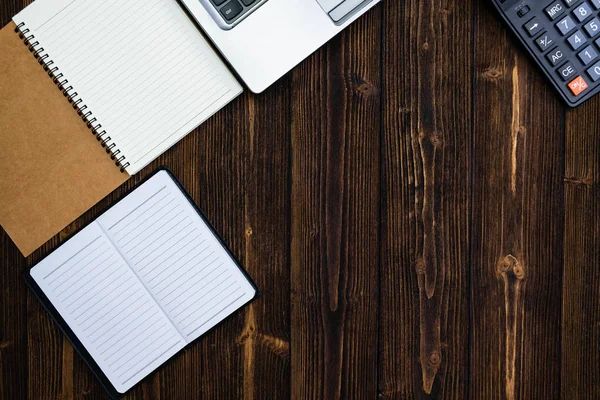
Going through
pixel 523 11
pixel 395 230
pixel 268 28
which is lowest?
pixel 395 230

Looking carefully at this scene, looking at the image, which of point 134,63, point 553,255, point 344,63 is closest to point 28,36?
point 134,63

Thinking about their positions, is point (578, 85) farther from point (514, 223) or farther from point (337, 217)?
point (337, 217)

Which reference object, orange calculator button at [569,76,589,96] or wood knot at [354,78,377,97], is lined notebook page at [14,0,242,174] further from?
orange calculator button at [569,76,589,96]

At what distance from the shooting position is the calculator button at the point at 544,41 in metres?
0.54

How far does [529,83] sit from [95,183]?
0.44 meters

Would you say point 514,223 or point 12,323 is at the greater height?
point 12,323

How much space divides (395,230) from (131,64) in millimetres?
304

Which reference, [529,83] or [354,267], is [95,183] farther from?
[529,83]

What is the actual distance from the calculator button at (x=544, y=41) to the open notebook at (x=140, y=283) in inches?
14.1

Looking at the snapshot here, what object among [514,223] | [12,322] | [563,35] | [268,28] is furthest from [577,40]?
[12,322]

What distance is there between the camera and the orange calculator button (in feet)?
1.78

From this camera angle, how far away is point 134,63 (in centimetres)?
55

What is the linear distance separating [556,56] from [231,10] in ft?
1.00

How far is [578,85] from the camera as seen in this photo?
1.79 ft
